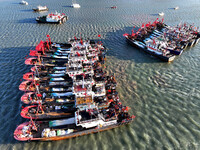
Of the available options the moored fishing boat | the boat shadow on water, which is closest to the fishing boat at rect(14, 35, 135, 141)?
the boat shadow on water

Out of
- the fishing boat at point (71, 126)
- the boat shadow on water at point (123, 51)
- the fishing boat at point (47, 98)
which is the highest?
the boat shadow on water at point (123, 51)

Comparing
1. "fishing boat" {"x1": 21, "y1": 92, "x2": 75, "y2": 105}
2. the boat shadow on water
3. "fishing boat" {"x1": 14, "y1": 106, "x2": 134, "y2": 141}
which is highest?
the boat shadow on water

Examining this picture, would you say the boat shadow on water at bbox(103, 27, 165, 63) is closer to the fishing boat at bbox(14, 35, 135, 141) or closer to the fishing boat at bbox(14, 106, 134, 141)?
the fishing boat at bbox(14, 35, 135, 141)

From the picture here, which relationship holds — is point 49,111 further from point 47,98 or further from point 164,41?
point 164,41

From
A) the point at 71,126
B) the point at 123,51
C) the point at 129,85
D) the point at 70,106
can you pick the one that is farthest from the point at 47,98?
the point at 123,51

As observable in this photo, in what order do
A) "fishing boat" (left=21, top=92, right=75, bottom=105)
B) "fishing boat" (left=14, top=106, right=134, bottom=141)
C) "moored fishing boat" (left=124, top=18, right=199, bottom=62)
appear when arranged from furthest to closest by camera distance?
1. "moored fishing boat" (left=124, top=18, right=199, bottom=62)
2. "fishing boat" (left=21, top=92, right=75, bottom=105)
3. "fishing boat" (left=14, top=106, right=134, bottom=141)

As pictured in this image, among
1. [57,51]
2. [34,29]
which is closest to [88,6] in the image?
[34,29]

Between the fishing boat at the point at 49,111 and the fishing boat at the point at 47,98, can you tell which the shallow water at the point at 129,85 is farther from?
the fishing boat at the point at 47,98

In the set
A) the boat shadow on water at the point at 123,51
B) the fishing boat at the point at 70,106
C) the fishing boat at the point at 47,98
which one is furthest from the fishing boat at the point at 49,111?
the boat shadow on water at the point at 123,51

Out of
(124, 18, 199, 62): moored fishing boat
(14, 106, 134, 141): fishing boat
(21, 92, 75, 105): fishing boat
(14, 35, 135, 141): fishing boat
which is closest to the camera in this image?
(14, 106, 134, 141): fishing boat
